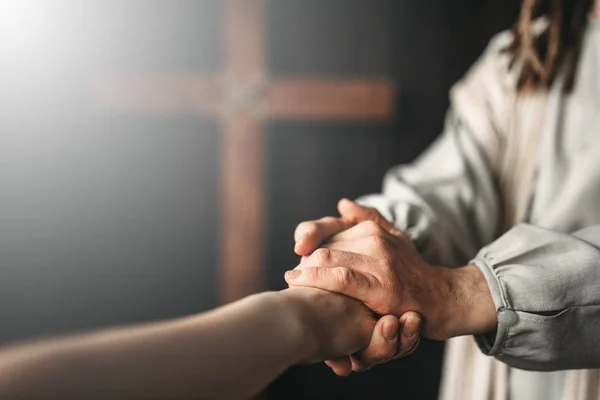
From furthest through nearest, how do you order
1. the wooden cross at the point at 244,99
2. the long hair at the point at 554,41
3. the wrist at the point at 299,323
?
the wooden cross at the point at 244,99 → the long hair at the point at 554,41 → the wrist at the point at 299,323

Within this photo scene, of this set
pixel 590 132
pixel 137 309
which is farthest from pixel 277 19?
pixel 590 132

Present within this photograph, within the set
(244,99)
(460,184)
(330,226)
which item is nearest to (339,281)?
(330,226)

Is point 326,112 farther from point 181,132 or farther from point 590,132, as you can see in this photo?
point 590,132

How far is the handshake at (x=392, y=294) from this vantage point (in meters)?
0.60

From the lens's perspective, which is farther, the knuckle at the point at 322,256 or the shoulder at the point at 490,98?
the shoulder at the point at 490,98

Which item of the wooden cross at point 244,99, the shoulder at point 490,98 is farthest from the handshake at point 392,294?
the wooden cross at point 244,99

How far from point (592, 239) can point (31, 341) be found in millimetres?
547

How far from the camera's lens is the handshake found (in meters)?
0.60

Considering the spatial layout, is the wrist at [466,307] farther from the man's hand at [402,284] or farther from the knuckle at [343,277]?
the knuckle at [343,277]

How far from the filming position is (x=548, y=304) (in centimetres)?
60

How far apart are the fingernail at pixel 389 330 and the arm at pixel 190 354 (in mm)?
36

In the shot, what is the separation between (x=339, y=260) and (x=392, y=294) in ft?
0.21

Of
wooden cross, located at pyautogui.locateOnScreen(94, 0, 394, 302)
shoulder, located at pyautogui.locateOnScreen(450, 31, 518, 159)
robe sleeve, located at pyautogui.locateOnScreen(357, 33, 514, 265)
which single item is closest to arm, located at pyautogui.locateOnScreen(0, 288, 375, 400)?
robe sleeve, located at pyautogui.locateOnScreen(357, 33, 514, 265)

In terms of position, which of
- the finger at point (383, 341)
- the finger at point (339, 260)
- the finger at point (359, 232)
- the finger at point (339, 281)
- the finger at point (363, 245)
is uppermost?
the finger at point (359, 232)
